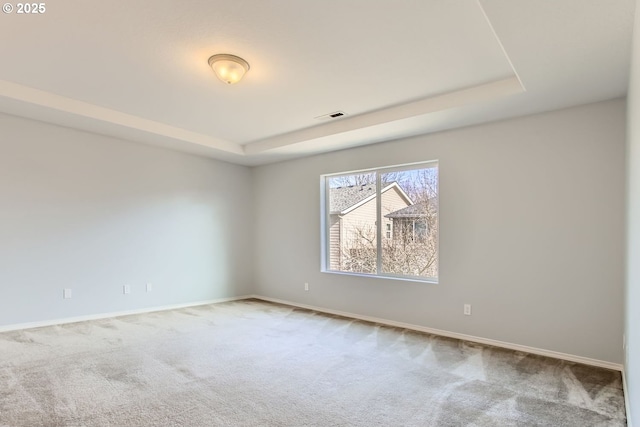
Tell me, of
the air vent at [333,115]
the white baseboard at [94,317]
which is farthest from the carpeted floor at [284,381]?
the air vent at [333,115]

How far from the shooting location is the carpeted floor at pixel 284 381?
2.14 m

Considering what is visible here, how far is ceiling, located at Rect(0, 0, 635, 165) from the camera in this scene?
6.81 ft

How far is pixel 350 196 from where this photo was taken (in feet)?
16.8

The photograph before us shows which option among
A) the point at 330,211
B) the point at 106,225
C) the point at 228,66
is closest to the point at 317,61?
the point at 228,66

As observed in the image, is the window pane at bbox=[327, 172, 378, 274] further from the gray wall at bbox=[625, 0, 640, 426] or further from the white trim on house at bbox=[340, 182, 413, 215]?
the gray wall at bbox=[625, 0, 640, 426]

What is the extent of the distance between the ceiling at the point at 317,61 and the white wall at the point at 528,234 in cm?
28

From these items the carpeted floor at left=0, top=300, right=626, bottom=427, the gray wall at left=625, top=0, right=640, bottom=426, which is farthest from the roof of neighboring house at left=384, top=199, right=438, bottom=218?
the gray wall at left=625, top=0, right=640, bottom=426

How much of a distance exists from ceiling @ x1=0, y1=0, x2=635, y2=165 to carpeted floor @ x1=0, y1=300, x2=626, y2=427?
7.87 ft

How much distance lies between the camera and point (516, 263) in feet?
11.4

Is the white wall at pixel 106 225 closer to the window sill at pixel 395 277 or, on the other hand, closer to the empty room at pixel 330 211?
the empty room at pixel 330 211

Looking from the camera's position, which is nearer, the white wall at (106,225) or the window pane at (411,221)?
the white wall at (106,225)

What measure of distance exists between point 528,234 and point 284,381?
2.76m

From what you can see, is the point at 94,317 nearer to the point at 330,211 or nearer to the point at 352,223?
the point at 330,211

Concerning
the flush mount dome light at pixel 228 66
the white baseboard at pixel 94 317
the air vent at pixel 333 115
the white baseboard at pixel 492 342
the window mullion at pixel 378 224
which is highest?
the air vent at pixel 333 115
